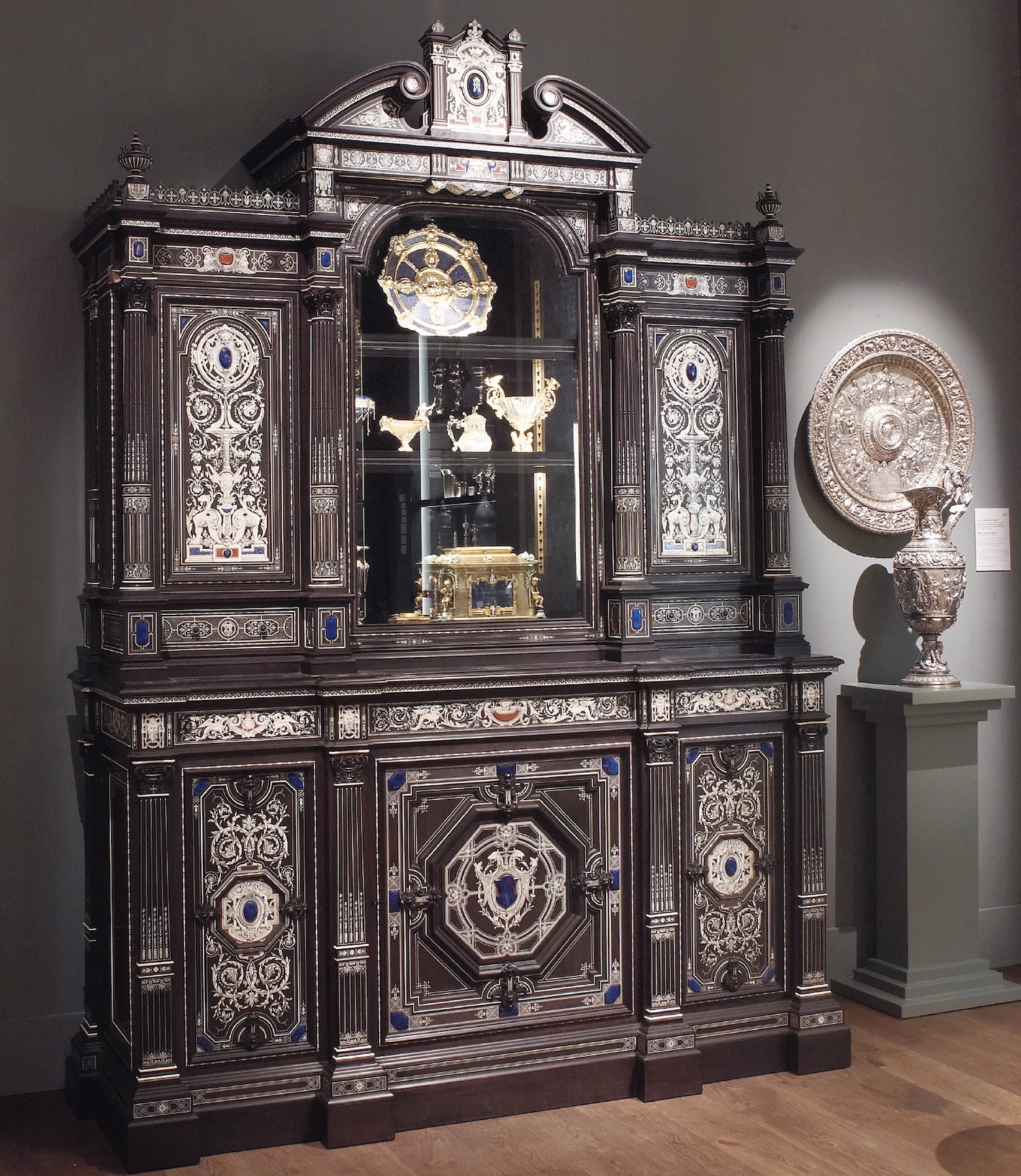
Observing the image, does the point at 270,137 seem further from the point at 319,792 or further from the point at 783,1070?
the point at 783,1070

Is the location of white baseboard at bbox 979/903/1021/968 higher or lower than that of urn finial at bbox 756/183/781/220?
lower

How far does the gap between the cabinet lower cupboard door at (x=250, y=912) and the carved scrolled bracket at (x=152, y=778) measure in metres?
0.07

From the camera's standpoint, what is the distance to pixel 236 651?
3811 millimetres

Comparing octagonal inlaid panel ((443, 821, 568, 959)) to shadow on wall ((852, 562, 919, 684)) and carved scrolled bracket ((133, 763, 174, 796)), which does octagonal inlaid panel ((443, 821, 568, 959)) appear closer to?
carved scrolled bracket ((133, 763, 174, 796))

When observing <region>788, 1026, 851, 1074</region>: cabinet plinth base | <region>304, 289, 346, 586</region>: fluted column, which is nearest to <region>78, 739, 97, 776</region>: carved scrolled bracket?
<region>304, 289, 346, 586</region>: fluted column

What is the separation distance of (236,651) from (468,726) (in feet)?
2.21

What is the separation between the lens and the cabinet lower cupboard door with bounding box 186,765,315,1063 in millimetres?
3699

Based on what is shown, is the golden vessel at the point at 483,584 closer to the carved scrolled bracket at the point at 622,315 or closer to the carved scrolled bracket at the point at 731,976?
the carved scrolled bracket at the point at 622,315

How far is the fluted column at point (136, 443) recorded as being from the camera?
3.69m

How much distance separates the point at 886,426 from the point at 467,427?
1.77 m

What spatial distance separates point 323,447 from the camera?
12.6 ft

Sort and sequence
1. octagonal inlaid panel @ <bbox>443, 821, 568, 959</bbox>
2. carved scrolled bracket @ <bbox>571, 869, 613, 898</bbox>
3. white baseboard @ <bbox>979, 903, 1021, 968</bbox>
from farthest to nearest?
white baseboard @ <bbox>979, 903, 1021, 968</bbox> < carved scrolled bracket @ <bbox>571, 869, 613, 898</bbox> < octagonal inlaid panel @ <bbox>443, 821, 568, 959</bbox>

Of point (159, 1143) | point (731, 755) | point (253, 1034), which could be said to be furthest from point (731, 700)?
point (159, 1143)

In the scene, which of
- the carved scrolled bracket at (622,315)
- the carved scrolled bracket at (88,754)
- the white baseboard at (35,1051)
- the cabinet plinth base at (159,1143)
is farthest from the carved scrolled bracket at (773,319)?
the white baseboard at (35,1051)
